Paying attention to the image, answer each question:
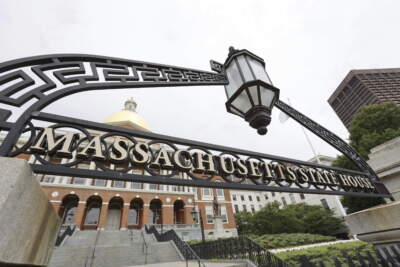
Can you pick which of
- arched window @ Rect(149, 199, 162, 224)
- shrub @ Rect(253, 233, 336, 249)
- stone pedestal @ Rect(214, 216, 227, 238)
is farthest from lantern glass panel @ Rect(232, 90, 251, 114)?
arched window @ Rect(149, 199, 162, 224)

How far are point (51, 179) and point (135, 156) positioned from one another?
1152 inches

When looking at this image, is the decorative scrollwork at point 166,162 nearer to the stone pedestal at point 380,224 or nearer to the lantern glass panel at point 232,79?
the stone pedestal at point 380,224

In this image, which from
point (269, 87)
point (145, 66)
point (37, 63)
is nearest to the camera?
point (37, 63)

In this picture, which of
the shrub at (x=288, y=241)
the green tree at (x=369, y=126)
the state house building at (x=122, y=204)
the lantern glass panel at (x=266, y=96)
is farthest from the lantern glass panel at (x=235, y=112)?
the state house building at (x=122, y=204)

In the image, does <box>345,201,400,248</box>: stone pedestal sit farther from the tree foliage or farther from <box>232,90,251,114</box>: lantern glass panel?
the tree foliage

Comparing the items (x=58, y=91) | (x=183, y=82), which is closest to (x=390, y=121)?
(x=183, y=82)

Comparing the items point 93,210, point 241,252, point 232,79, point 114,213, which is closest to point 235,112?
point 232,79

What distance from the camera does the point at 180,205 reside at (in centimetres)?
2923

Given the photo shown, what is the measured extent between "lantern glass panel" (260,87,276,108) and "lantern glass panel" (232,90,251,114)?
175 mm

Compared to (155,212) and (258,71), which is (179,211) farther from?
(258,71)

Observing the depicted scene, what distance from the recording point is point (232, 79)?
2701mm

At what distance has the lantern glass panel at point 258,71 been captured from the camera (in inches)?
94.0

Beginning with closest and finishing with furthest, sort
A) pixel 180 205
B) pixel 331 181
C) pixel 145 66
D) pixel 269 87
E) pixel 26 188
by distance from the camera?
pixel 26 188 → pixel 269 87 → pixel 145 66 → pixel 331 181 → pixel 180 205

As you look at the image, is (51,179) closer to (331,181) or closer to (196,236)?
(196,236)
